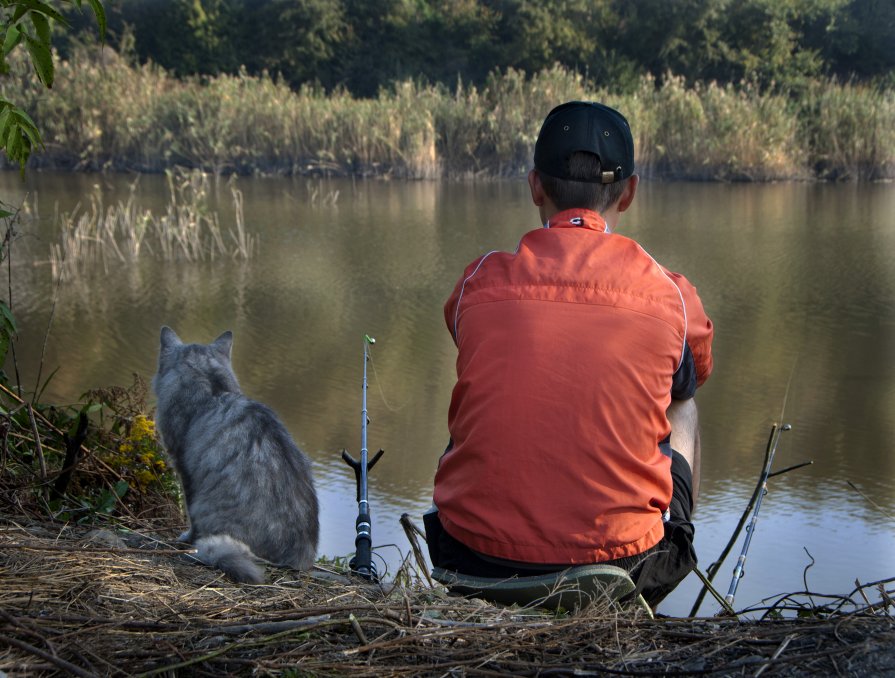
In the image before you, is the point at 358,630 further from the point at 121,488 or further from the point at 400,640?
the point at 121,488

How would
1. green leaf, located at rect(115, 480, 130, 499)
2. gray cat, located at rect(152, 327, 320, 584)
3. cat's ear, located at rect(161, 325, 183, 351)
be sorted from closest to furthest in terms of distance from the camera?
1. gray cat, located at rect(152, 327, 320, 584)
2. green leaf, located at rect(115, 480, 130, 499)
3. cat's ear, located at rect(161, 325, 183, 351)

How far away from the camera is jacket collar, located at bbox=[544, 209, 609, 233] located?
76.5 inches

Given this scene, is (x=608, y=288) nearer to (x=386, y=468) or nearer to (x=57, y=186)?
(x=386, y=468)

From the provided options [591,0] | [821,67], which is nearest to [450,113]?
[591,0]

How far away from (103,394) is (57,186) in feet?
30.9

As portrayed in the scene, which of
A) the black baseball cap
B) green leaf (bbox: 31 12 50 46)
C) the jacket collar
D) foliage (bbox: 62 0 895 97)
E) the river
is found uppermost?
foliage (bbox: 62 0 895 97)

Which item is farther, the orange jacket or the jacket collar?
the jacket collar

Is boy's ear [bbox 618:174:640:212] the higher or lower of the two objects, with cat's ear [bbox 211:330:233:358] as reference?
higher

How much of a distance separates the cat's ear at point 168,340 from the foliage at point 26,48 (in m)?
0.96

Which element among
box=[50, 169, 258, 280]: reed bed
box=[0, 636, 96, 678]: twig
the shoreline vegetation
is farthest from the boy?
the shoreline vegetation

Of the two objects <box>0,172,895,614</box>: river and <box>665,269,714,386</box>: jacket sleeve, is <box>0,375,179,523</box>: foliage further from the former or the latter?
<box>665,269,714,386</box>: jacket sleeve

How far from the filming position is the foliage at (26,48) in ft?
7.00

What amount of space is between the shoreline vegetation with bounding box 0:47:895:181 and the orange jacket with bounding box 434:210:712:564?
1145 cm

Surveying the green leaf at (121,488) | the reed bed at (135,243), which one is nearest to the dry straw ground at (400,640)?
the green leaf at (121,488)
